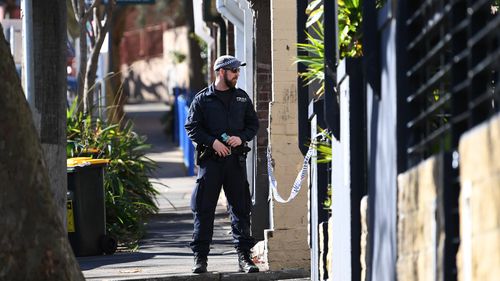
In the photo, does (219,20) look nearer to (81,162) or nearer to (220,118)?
(81,162)

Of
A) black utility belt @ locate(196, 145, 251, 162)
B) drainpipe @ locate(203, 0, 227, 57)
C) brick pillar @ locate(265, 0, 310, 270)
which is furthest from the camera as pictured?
drainpipe @ locate(203, 0, 227, 57)

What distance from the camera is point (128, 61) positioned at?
5941cm

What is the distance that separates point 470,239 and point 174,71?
4971 centimetres

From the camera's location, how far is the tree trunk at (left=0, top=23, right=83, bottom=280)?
6.91m

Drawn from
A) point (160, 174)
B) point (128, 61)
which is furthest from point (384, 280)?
point (128, 61)

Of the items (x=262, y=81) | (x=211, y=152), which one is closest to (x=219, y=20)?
(x=262, y=81)

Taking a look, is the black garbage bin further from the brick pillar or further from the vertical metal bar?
the brick pillar

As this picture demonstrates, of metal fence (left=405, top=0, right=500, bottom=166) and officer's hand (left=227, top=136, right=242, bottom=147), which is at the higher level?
metal fence (left=405, top=0, right=500, bottom=166)

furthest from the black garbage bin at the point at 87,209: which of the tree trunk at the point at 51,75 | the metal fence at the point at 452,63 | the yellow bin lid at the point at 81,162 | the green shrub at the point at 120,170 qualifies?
the metal fence at the point at 452,63

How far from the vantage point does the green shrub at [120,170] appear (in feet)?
49.6

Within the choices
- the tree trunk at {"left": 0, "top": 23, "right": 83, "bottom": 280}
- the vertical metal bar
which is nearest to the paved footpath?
the vertical metal bar

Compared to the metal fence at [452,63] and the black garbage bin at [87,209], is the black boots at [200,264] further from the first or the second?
the metal fence at [452,63]

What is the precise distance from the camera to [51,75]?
1146cm

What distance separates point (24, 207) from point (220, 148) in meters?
4.53
